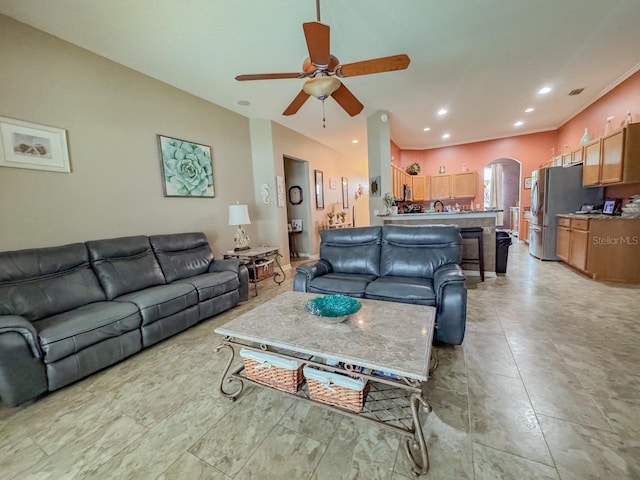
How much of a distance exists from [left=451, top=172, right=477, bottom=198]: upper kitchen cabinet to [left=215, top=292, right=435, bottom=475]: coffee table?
22.8ft

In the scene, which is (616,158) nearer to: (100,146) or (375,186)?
(375,186)

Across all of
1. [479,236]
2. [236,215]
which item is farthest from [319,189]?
[479,236]

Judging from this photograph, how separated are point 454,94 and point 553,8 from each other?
→ 1.83 metres

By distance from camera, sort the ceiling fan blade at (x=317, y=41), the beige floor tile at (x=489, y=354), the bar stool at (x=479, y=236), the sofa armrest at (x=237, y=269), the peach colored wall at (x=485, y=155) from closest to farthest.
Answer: the ceiling fan blade at (x=317, y=41), the beige floor tile at (x=489, y=354), the sofa armrest at (x=237, y=269), the bar stool at (x=479, y=236), the peach colored wall at (x=485, y=155)

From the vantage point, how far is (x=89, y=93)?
9.03 feet

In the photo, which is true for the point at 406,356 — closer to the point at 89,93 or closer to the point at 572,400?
the point at 572,400

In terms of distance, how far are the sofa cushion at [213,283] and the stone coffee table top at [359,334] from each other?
115 centimetres

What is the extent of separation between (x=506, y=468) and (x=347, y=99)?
276 cm

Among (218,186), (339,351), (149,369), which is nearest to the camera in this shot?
(339,351)

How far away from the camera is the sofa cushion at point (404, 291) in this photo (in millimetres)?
2220

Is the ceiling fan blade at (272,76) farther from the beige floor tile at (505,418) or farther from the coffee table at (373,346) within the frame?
the beige floor tile at (505,418)

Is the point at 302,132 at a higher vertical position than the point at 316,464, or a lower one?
higher

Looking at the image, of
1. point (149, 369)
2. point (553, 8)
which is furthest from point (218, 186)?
point (553, 8)

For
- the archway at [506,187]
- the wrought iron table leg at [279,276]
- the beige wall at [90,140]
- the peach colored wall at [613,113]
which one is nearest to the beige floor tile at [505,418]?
the wrought iron table leg at [279,276]
